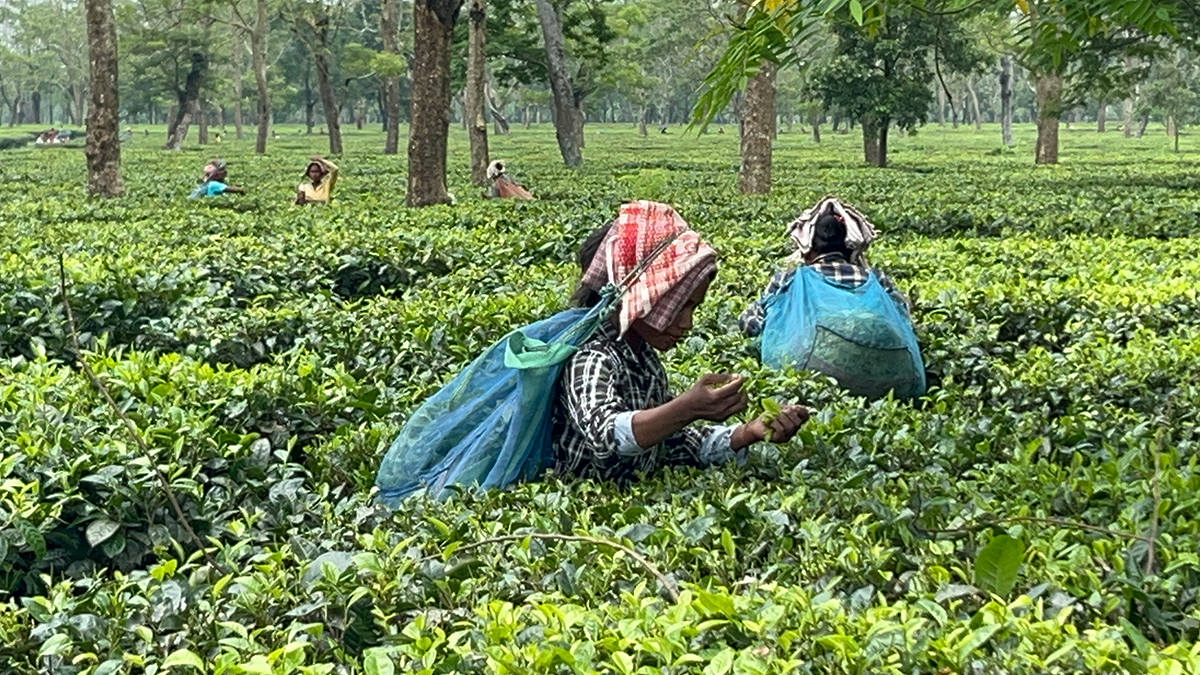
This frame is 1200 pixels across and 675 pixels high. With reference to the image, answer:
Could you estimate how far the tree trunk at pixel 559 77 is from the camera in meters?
25.5

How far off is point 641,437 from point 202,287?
15.3 ft

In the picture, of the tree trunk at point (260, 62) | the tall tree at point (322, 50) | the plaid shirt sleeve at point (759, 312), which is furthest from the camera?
the tree trunk at point (260, 62)

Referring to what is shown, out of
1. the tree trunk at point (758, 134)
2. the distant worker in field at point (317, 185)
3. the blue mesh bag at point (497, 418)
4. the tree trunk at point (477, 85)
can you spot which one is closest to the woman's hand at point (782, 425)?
the blue mesh bag at point (497, 418)

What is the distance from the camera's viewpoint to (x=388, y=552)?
2.91 meters

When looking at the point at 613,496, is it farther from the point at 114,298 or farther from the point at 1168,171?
the point at 1168,171

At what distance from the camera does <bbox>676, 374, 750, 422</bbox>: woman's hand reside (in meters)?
3.23

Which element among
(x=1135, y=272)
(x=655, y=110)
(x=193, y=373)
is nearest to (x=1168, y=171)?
(x=1135, y=272)

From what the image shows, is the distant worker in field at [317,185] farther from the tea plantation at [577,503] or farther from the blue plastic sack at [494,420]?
the blue plastic sack at [494,420]

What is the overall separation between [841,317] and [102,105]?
12.0 m

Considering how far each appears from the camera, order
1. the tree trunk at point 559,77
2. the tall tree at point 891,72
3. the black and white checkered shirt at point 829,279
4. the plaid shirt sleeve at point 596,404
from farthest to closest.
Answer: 1. the tall tree at point 891,72
2. the tree trunk at point 559,77
3. the black and white checkered shirt at point 829,279
4. the plaid shirt sleeve at point 596,404

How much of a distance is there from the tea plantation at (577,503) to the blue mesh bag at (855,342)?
0.21 meters

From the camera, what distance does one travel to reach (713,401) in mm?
3227

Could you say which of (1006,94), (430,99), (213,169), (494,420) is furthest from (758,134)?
(1006,94)

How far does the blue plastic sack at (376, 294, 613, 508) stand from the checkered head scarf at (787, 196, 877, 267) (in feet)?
7.65
